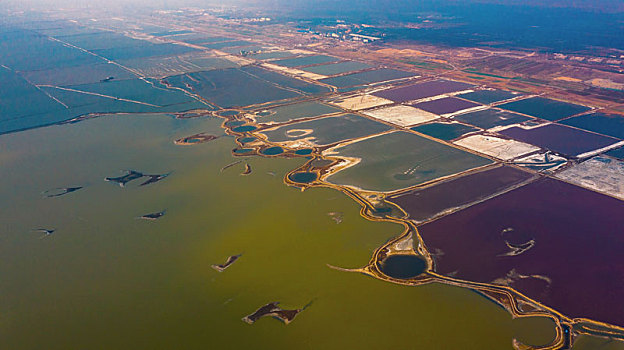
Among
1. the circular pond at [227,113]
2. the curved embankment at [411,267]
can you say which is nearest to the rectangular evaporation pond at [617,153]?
the curved embankment at [411,267]

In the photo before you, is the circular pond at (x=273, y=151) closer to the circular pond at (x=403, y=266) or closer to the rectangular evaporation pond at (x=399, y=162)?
the rectangular evaporation pond at (x=399, y=162)

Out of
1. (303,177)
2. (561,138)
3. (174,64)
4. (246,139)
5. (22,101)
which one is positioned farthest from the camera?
(174,64)

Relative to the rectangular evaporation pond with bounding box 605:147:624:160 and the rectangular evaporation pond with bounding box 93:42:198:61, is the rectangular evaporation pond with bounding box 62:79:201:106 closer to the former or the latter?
the rectangular evaporation pond with bounding box 93:42:198:61

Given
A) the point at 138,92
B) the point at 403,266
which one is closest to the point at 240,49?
the point at 138,92

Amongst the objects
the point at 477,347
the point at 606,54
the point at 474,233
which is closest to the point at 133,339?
the point at 477,347

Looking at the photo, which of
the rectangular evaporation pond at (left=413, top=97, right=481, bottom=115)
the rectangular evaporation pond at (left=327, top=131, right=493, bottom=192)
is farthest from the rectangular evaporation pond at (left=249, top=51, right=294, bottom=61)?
the rectangular evaporation pond at (left=327, top=131, right=493, bottom=192)

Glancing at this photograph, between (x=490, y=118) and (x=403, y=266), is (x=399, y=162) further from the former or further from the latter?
(x=490, y=118)

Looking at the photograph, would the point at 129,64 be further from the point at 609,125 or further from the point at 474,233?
the point at 609,125
